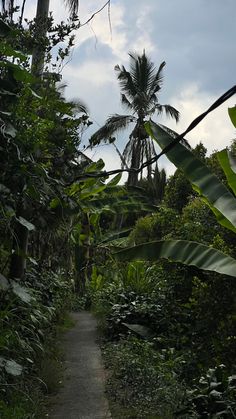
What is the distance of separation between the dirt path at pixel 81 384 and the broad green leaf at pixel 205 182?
90.9 inches

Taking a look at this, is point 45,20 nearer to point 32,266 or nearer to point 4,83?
point 4,83

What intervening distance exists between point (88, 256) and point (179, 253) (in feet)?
7.49

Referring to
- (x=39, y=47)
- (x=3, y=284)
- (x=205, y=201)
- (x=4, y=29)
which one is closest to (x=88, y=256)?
(x=205, y=201)

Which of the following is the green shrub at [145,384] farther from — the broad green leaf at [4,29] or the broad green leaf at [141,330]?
the broad green leaf at [4,29]

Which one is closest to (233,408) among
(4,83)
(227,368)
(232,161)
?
(227,368)

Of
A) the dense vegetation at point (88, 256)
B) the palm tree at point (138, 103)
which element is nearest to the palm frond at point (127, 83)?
the palm tree at point (138, 103)

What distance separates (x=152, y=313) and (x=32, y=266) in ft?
11.6

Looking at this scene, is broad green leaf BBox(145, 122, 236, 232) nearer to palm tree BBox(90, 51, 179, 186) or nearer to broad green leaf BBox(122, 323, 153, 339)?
broad green leaf BBox(122, 323, 153, 339)

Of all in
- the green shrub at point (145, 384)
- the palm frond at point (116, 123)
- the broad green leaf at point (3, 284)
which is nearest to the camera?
the broad green leaf at point (3, 284)

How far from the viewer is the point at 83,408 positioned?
5.69 meters

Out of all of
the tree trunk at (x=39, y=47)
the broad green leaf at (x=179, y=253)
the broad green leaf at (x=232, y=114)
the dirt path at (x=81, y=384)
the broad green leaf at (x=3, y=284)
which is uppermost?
the tree trunk at (x=39, y=47)

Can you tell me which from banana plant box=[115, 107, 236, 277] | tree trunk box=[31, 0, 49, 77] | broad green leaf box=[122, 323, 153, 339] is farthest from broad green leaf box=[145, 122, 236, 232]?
broad green leaf box=[122, 323, 153, 339]

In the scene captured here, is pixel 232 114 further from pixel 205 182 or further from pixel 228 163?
pixel 205 182

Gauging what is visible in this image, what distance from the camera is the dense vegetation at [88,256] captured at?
415 centimetres
